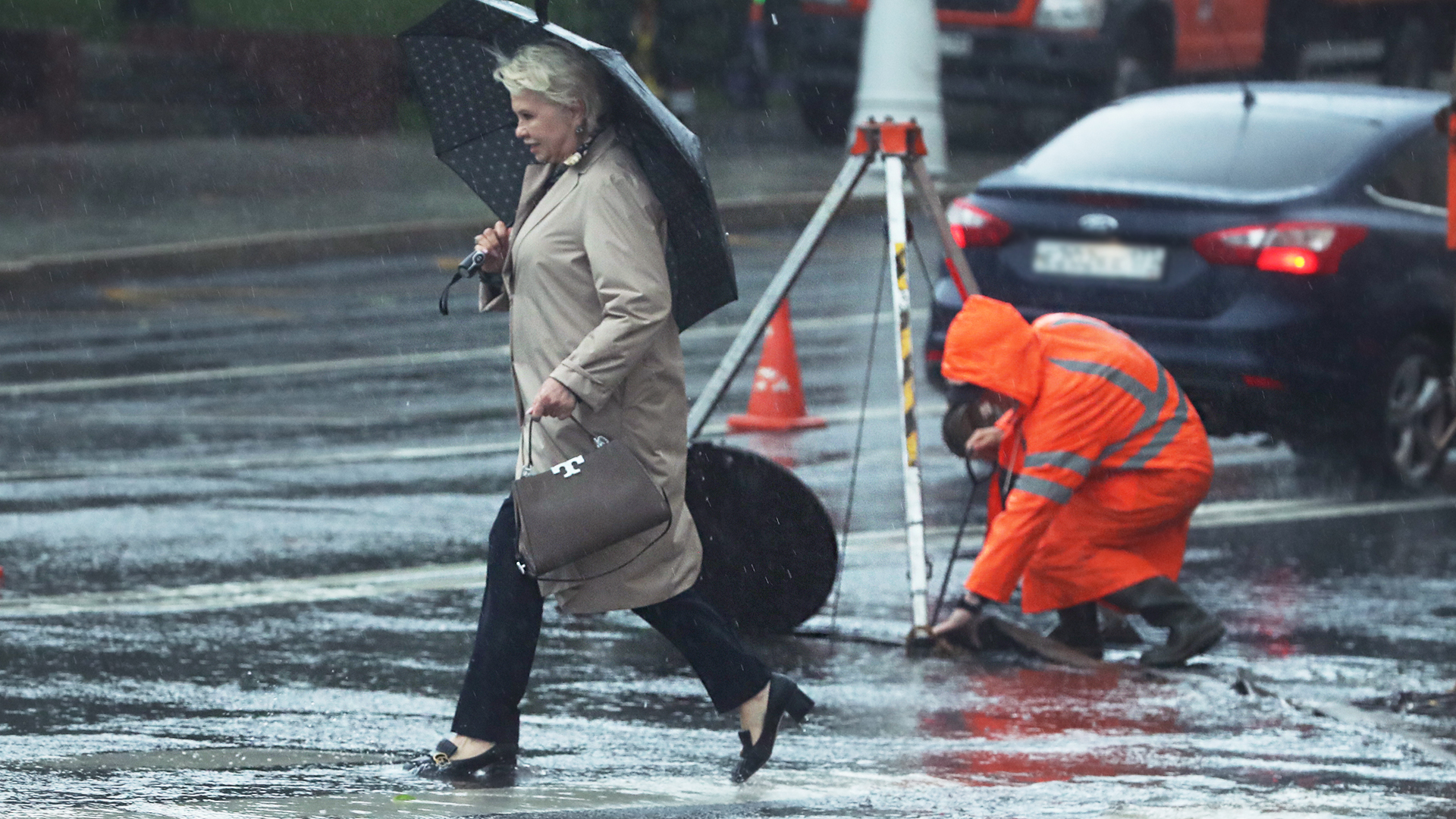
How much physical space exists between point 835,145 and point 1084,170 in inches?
530

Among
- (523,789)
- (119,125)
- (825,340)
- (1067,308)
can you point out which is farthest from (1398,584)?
(119,125)

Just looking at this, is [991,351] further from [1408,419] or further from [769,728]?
[1408,419]

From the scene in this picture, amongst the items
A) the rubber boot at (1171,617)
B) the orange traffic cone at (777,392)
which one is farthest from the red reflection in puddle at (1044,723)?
the orange traffic cone at (777,392)

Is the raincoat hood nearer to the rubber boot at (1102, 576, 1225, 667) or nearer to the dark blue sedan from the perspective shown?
the rubber boot at (1102, 576, 1225, 667)

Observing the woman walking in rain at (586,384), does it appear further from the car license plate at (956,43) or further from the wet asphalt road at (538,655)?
the car license plate at (956,43)

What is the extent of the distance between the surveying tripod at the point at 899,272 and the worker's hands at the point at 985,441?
0.18 m

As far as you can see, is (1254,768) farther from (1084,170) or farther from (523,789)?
(1084,170)

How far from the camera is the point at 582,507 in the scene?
4.92 m

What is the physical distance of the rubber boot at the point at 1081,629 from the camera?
7074mm

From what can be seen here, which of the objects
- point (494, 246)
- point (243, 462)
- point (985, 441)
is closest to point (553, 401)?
point (494, 246)

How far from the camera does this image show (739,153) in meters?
21.9

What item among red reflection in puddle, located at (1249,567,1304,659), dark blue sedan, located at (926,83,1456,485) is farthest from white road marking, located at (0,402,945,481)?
red reflection in puddle, located at (1249,567,1304,659)

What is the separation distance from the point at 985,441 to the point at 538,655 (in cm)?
133

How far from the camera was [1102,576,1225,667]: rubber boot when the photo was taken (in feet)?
22.3
